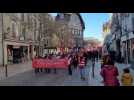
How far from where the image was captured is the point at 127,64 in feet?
35.9

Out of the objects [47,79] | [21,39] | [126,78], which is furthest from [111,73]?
[21,39]

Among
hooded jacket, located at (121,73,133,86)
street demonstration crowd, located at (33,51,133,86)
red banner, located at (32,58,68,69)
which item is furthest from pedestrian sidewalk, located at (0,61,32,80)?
hooded jacket, located at (121,73,133,86)

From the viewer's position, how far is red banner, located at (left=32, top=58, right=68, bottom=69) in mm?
11383

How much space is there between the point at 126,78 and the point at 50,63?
2658 millimetres

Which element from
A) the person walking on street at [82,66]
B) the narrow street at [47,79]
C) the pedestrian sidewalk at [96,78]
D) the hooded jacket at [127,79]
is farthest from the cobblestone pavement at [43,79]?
the hooded jacket at [127,79]

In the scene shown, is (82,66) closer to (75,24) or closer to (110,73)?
(75,24)

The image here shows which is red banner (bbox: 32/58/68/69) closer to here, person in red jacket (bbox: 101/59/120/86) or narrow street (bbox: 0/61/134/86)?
narrow street (bbox: 0/61/134/86)

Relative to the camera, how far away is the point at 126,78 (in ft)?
31.3

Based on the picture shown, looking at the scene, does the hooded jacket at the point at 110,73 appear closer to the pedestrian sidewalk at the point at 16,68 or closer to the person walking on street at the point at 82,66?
the person walking on street at the point at 82,66

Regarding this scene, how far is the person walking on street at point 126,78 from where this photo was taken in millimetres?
9512
